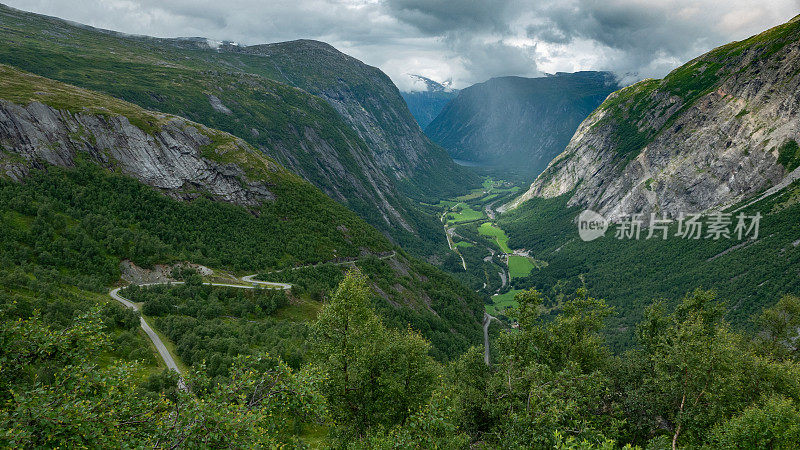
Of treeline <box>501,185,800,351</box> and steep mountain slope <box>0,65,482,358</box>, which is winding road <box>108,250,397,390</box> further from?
treeline <box>501,185,800,351</box>

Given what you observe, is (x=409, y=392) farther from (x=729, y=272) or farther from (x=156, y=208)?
(x=729, y=272)

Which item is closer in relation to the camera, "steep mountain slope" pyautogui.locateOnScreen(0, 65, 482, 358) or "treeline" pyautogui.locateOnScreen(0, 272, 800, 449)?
"treeline" pyautogui.locateOnScreen(0, 272, 800, 449)

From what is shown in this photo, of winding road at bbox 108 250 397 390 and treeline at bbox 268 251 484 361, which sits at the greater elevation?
winding road at bbox 108 250 397 390

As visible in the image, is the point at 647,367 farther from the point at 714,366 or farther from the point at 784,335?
the point at 784,335

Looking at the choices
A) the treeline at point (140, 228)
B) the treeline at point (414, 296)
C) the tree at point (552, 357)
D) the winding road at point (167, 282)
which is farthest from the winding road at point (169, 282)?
the tree at point (552, 357)

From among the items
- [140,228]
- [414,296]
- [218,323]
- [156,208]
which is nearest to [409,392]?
[218,323]

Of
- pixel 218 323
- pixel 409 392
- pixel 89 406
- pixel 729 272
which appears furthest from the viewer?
pixel 729 272

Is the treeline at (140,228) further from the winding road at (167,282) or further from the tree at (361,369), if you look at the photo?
the tree at (361,369)

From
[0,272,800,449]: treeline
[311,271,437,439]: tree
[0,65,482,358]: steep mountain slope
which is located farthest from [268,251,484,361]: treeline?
[311,271,437,439]: tree

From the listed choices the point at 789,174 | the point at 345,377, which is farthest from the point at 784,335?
the point at 789,174
